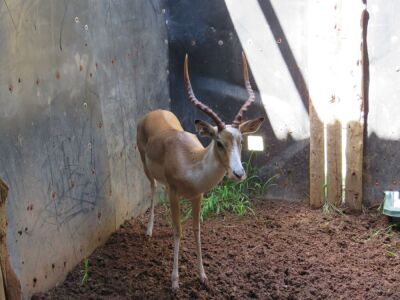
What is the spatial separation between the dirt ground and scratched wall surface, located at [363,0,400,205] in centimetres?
33

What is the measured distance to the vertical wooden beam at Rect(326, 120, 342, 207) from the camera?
4.96 meters

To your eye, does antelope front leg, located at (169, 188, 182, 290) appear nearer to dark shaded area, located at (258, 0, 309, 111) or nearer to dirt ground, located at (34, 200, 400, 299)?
dirt ground, located at (34, 200, 400, 299)

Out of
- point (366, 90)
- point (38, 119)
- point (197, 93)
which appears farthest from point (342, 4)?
point (38, 119)

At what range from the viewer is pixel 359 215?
4.94 meters

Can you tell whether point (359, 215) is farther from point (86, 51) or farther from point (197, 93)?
point (86, 51)

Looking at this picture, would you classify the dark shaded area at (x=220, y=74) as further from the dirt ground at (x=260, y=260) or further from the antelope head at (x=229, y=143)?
the antelope head at (x=229, y=143)

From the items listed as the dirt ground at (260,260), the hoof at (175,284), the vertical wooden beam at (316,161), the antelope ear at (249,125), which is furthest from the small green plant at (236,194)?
the antelope ear at (249,125)

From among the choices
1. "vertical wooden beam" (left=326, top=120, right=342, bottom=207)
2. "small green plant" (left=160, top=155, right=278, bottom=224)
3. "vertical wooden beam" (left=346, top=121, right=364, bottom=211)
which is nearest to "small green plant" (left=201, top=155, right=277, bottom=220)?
"small green plant" (left=160, top=155, right=278, bottom=224)

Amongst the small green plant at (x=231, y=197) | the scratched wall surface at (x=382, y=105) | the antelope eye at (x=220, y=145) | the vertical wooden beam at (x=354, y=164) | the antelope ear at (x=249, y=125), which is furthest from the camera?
the small green plant at (x=231, y=197)

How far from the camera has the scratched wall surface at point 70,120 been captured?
335 centimetres

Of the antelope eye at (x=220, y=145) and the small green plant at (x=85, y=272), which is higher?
the antelope eye at (x=220, y=145)

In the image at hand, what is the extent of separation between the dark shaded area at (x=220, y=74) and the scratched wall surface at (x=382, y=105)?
591 millimetres

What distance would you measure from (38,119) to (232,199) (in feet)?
7.38

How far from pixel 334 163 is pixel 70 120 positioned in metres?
2.34
